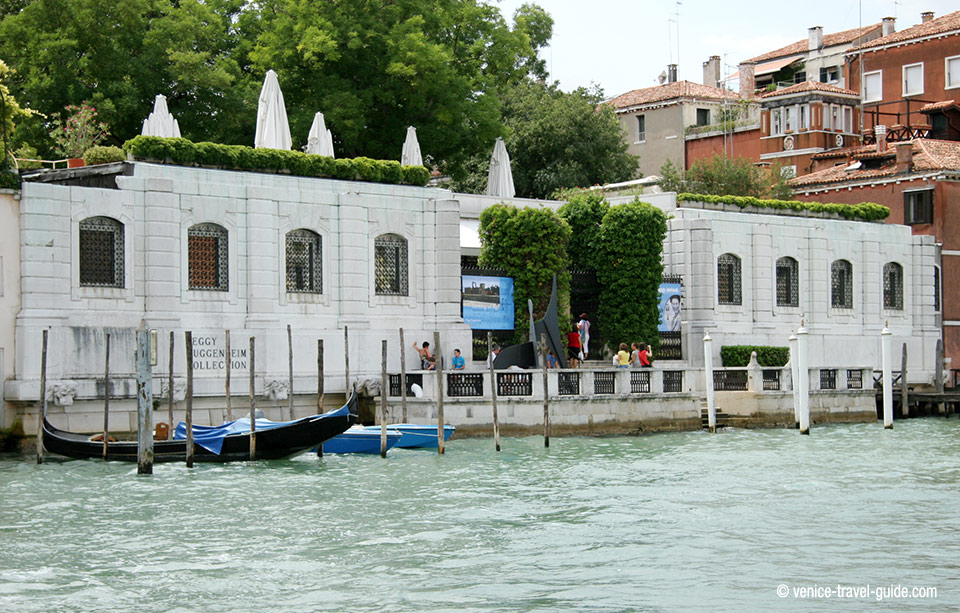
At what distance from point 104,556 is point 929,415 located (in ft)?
98.8

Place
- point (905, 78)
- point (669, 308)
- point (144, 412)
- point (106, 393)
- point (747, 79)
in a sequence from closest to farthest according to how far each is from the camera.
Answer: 1. point (144, 412)
2. point (106, 393)
3. point (669, 308)
4. point (905, 78)
5. point (747, 79)

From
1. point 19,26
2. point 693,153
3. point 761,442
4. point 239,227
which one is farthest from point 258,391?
point 693,153

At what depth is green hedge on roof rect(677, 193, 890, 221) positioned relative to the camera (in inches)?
1633

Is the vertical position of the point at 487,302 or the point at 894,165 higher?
the point at 894,165

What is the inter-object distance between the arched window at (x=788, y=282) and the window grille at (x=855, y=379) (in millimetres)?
4759

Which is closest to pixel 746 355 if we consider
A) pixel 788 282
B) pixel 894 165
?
pixel 788 282

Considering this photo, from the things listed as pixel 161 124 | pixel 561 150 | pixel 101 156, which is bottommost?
pixel 101 156

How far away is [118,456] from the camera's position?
2553 centimetres

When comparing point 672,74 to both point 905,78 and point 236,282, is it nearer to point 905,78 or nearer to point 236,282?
point 905,78

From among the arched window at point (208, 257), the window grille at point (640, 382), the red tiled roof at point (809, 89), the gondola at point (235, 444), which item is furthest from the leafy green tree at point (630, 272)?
the red tiled roof at point (809, 89)

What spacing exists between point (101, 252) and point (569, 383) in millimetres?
11037

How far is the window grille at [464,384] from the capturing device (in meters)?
30.6

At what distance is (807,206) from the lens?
142 feet

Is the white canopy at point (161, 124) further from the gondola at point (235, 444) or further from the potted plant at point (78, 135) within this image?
the gondola at point (235, 444)
